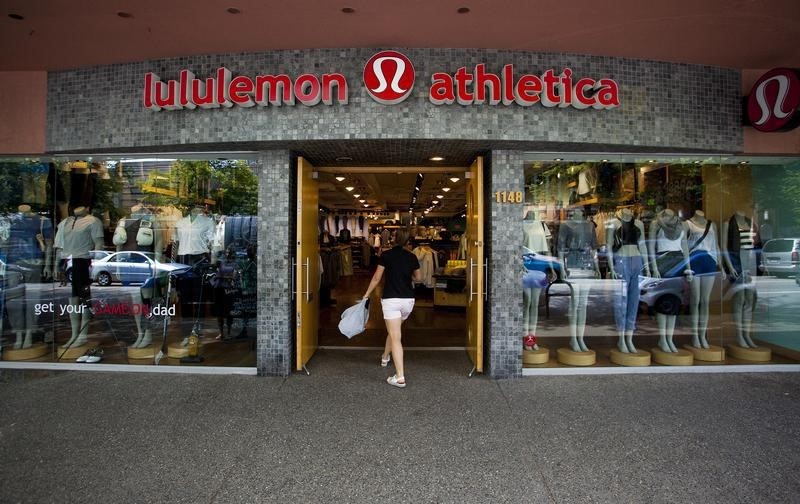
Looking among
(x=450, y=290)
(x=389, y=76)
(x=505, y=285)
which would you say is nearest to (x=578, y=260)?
(x=505, y=285)

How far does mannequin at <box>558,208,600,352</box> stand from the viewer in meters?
5.88

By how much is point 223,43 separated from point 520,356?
4973 millimetres

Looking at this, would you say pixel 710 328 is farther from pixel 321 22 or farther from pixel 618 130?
pixel 321 22

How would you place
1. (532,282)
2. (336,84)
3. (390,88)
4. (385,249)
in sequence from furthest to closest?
(385,249) → (532,282) → (336,84) → (390,88)

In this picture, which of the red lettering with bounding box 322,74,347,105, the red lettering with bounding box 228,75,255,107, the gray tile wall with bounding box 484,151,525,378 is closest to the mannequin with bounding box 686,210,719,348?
the gray tile wall with bounding box 484,151,525,378

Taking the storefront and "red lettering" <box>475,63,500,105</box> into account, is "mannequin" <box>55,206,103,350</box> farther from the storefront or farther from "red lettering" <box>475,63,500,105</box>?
"red lettering" <box>475,63,500,105</box>

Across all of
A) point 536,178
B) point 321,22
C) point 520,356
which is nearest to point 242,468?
point 520,356

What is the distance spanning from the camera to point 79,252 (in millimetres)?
5832

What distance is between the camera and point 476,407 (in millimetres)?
4242

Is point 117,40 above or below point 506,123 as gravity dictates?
above

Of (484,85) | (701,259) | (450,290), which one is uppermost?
(484,85)

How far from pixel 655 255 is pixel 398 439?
456 cm

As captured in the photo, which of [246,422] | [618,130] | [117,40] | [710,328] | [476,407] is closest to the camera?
[246,422]

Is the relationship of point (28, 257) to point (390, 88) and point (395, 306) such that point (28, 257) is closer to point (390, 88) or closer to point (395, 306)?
point (395, 306)
